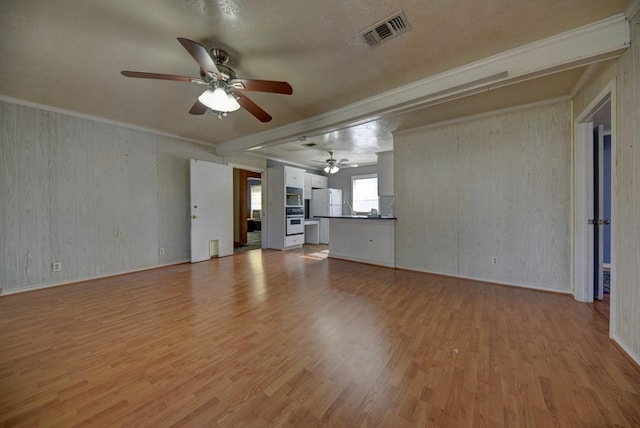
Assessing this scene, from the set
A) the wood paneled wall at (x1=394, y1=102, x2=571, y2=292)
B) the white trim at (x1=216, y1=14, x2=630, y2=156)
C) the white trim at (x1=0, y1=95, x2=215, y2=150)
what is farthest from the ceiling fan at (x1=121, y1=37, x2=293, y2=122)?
the wood paneled wall at (x1=394, y1=102, x2=571, y2=292)

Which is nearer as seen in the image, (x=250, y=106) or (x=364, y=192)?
(x=250, y=106)

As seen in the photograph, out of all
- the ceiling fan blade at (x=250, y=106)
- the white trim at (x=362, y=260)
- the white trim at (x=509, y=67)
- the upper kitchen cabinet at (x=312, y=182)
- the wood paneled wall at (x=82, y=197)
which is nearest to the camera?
the white trim at (x=509, y=67)

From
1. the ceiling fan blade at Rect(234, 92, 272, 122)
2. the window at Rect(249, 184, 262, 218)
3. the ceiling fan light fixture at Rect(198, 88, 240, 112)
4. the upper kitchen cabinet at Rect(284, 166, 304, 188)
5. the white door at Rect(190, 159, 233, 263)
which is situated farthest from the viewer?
the window at Rect(249, 184, 262, 218)

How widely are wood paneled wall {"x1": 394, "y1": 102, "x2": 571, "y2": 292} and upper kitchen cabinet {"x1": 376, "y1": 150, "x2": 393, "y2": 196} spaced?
322 mm

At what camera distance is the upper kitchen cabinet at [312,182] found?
7671 millimetres

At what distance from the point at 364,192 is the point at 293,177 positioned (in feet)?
8.00

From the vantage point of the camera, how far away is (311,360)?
5.93ft

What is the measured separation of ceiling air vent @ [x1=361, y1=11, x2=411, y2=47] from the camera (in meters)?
1.86

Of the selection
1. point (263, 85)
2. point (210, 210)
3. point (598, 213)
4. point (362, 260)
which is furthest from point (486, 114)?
point (210, 210)

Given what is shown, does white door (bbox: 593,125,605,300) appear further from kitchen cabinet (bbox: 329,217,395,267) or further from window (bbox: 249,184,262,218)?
window (bbox: 249,184,262,218)

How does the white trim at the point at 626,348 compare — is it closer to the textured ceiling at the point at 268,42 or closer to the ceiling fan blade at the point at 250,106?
the textured ceiling at the point at 268,42

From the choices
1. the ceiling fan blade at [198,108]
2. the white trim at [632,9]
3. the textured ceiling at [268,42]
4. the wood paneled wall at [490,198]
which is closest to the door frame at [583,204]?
the wood paneled wall at [490,198]

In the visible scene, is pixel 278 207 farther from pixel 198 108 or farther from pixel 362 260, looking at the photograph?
pixel 198 108

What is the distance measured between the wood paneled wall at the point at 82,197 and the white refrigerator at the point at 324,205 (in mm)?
3786
